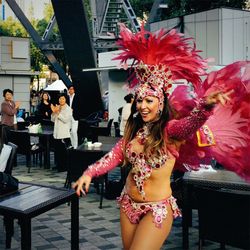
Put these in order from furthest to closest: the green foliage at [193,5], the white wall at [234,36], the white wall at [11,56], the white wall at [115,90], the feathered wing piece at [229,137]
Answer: the white wall at [11,56] → the green foliage at [193,5] → the white wall at [115,90] → the white wall at [234,36] → the feathered wing piece at [229,137]

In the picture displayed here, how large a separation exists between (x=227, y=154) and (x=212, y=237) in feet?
3.87

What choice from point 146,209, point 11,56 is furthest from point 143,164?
point 11,56

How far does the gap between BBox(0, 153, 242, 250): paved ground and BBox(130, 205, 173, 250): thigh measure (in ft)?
6.98

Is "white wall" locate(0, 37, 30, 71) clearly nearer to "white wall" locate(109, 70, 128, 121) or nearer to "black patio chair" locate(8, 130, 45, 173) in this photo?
"white wall" locate(109, 70, 128, 121)

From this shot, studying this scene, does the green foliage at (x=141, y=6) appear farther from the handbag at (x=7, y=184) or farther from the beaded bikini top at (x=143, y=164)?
the beaded bikini top at (x=143, y=164)

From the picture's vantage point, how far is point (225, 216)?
13.5 ft

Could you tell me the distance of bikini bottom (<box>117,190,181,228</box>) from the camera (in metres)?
3.03

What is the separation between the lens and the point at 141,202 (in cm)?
311

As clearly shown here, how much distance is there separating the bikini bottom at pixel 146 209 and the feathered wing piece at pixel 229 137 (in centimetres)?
42

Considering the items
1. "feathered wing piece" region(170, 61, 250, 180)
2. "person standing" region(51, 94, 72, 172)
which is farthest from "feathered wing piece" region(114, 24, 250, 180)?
"person standing" region(51, 94, 72, 172)

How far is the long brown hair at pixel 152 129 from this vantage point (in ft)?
10.1

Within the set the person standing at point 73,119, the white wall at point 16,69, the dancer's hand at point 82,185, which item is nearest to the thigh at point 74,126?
the person standing at point 73,119

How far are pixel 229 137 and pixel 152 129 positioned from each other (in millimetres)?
648

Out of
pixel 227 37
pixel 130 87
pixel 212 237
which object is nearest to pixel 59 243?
pixel 212 237
